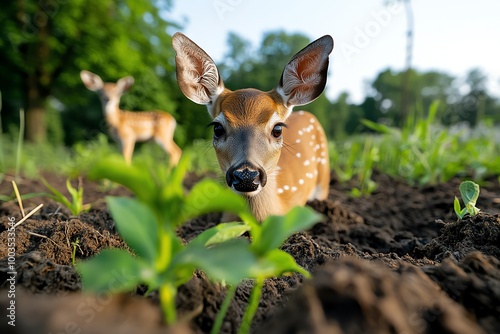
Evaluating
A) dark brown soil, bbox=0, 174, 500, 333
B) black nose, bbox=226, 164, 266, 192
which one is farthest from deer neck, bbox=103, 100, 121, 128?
black nose, bbox=226, 164, 266, 192

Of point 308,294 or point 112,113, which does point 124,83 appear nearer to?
point 112,113

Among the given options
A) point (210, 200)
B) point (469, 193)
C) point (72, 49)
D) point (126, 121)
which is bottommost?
point (126, 121)

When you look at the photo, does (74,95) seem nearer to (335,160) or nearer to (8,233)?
(335,160)

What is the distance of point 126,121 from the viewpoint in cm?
764

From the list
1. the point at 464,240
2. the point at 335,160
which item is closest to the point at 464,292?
the point at 464,240

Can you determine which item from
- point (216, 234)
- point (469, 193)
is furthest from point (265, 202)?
point (216, 234)

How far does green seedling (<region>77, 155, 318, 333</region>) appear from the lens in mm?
677

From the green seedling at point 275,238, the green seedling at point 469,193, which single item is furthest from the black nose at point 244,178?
the green seedling at point 275,238

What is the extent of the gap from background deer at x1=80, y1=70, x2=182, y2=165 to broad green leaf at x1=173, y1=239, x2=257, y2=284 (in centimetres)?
674

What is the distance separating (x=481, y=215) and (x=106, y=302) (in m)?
1.65

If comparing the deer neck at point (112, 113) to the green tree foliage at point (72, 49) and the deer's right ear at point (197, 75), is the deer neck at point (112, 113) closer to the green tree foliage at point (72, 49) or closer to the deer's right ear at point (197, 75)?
the green tree foliage at point (72, 49)

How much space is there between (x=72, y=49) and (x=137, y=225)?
623 inches

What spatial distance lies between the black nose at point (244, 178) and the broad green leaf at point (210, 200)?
116 cm

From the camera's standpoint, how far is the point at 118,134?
7367mm
